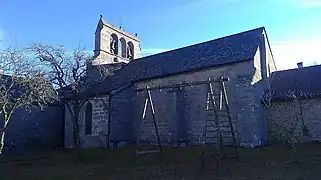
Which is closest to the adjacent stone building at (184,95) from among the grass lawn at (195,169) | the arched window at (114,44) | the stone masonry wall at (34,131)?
the stone masonry wall at (34,131)

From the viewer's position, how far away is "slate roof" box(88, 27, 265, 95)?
66.9 feet

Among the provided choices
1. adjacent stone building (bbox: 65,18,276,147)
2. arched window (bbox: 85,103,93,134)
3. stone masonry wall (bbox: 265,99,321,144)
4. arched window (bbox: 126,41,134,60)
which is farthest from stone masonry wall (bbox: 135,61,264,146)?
arched window (bbox: 126,41,134,60)

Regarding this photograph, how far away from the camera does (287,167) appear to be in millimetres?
11289

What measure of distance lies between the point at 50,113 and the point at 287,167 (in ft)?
71.2

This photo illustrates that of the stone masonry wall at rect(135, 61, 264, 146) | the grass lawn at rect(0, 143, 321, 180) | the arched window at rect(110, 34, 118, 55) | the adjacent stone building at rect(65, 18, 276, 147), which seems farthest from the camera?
the arched window at rect(110, 34, 118, 55)

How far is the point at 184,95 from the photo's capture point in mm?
21547

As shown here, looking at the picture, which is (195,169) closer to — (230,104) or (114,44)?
(230,104)

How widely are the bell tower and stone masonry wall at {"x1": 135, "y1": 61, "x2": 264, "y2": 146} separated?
8.45m

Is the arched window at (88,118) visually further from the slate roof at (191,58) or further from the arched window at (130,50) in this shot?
the arched window at (130,50)

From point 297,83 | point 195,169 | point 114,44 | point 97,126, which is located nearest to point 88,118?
point 97,126

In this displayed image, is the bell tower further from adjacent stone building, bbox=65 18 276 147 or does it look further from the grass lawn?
the grass lawn

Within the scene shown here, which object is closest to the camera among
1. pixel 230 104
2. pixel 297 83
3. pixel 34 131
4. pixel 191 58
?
pixel 230 104

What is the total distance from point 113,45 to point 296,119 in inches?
773

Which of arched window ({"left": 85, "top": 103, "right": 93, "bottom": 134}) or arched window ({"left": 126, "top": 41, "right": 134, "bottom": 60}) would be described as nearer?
arched window ({"left": 85, "top": 103, "right": 93, "bottom": 134})
